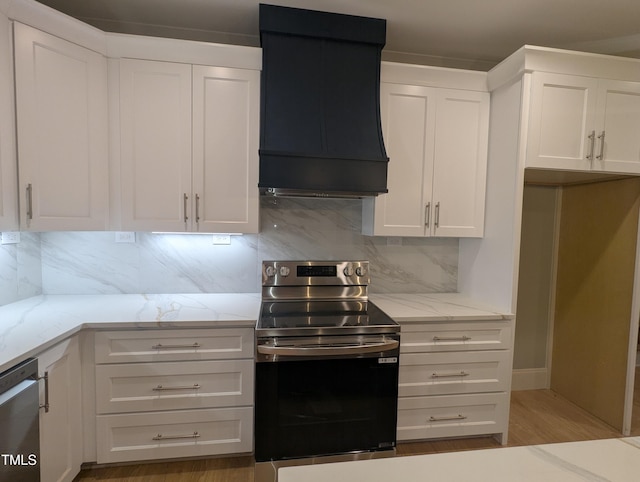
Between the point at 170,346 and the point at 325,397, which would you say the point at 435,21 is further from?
the point at 170,346

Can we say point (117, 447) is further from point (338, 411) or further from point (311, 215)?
point (311, 215)

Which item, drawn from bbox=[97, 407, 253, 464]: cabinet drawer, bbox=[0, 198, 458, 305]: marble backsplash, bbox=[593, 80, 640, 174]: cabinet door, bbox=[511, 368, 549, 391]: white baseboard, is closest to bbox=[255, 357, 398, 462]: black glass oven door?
bbox=[97, 407, 253, 464]: cabinet drawer

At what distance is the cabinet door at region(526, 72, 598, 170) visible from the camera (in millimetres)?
1976

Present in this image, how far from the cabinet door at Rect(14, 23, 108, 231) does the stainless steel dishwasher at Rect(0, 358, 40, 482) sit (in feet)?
2.57

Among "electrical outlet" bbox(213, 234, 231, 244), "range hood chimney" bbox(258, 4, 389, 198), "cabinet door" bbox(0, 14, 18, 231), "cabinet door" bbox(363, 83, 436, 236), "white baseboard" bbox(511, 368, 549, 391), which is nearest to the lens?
"cabinet door" bbox(0, 14, 18, 231)

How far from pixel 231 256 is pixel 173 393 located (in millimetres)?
923

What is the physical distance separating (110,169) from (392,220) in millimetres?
1740

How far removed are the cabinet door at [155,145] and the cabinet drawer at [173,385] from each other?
0.78 m

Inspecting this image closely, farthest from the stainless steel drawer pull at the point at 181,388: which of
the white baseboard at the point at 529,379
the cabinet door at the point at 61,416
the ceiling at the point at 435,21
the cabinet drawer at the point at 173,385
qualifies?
the white baseboard at the point at 529,379

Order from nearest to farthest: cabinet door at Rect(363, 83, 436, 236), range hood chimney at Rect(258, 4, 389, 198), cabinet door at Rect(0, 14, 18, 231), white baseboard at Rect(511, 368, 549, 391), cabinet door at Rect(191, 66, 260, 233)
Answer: cabinet door at Rect(0, 14, 18, 231) < range hood chimney at Rect(258, 4, 389, 198) < cabinet door at Rect(191, 66, 260, 233) < cabinet door at Rect(363, 83, 436, 236) < white baseboard at Rect(511, 368, 549, 391)

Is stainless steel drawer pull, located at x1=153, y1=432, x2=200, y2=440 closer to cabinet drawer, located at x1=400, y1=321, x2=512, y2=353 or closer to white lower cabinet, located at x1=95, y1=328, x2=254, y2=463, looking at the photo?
white lower cabinet, located at x1=95, y1=328, x2=254, y2=463

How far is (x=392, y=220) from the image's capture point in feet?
7.28

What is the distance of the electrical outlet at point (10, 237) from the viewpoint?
186cm

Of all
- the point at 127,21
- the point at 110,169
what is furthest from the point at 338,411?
the point at 127,21
